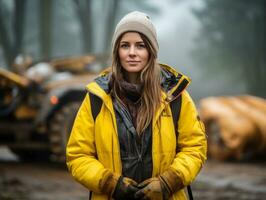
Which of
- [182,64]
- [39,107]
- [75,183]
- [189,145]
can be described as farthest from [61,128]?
[182,64]

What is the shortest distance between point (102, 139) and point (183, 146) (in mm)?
400

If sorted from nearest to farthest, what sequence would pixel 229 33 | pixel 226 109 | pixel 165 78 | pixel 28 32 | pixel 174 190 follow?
pixel 174 190 < pixel 165 78 < pixel 226 109 < pixel 229 33 < pixel 28 32

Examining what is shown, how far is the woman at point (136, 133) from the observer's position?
2842 mm

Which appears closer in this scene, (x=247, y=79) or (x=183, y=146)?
(x=183, y=146)

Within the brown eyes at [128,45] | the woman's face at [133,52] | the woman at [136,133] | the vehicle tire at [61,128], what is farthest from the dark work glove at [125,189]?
the vehicle tire at [61,128]

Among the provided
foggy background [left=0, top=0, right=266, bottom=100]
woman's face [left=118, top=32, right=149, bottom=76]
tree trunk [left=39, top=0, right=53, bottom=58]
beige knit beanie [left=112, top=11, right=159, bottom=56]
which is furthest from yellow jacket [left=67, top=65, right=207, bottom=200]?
tree trunk [left=39, top=0, right=53, bottom=58]

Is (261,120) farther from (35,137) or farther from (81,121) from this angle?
(81,121)

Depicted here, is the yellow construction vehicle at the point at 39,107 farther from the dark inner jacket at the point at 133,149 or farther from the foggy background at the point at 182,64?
the dark inner jacket at the point at 133,149

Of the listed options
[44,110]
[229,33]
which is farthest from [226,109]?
[229,33]

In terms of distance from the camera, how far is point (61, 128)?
927cm

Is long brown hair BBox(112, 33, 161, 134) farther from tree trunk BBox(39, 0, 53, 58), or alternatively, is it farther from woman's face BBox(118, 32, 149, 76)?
tree trunk BBox(39, 0, 53, 58)

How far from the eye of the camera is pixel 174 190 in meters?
2.85

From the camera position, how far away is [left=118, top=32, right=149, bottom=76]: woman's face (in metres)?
2.96

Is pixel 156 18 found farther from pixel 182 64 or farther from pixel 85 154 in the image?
pixel 85 154
